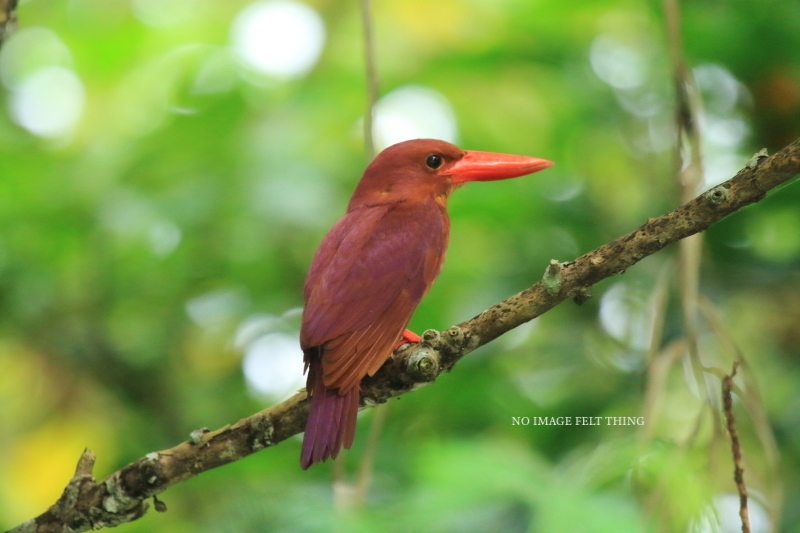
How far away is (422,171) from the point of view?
111 inches

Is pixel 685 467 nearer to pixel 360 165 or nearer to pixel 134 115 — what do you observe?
pixel 360 165

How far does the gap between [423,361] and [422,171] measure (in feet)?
3.56

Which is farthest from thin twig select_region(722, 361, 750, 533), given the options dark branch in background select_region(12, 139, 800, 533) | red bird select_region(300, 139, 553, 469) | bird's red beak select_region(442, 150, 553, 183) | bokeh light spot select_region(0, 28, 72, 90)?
bokeh light spot select_region(0, 28, 72, 90)

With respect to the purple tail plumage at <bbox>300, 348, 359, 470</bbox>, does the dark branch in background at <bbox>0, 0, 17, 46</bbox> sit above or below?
above

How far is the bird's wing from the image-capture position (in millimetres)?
2162

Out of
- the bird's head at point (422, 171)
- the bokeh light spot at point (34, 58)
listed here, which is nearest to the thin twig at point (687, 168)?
the bird's head at point (422, 171)

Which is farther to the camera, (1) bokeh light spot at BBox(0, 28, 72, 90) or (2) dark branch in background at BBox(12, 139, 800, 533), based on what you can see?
(1) bokeh light spot at BBox(0, 28, 72, 90)

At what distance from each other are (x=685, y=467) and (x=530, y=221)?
1.49 meters

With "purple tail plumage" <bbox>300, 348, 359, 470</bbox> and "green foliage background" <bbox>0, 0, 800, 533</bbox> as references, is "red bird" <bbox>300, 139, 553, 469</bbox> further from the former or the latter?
"green foliage background" <bbox>0, 0, 800, 533</bbox>

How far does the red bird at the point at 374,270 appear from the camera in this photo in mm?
2084

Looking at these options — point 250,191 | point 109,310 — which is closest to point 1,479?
point 109,310

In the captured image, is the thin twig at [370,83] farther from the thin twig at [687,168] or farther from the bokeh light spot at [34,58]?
the bokeh light spot at [34,58]

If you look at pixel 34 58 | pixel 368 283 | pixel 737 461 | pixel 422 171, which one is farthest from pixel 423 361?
pixel 34 58

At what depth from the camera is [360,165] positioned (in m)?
3.83
